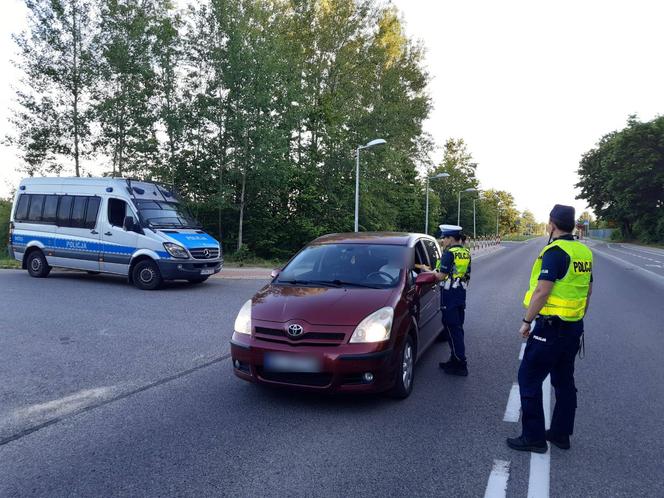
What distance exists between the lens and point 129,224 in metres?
11.9

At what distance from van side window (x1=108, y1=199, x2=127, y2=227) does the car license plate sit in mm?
9199

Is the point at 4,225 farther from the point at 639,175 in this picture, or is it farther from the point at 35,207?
the point at 639,175

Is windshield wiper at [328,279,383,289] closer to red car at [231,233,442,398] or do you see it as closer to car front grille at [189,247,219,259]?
red car at [231,233,442,398]

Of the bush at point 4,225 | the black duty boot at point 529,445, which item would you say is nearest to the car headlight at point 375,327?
the black duty boot at point 529,445

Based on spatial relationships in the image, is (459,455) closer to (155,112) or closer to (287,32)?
(155,112)

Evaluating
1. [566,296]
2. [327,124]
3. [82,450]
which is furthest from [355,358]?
[327,124]

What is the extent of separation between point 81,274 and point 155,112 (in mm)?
8865

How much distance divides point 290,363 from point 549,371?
203 centimetres

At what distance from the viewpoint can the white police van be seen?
1178 cm

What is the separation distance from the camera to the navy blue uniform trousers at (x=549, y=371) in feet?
11.5

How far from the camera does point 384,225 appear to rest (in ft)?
94.6

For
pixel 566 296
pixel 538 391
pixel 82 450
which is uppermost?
pixel 566 296

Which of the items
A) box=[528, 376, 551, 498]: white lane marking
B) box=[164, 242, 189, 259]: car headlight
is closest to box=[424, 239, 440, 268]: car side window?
box=[528, 376, 551, 498]: white lane marking

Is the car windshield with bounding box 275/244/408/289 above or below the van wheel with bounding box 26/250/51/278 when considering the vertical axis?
above
